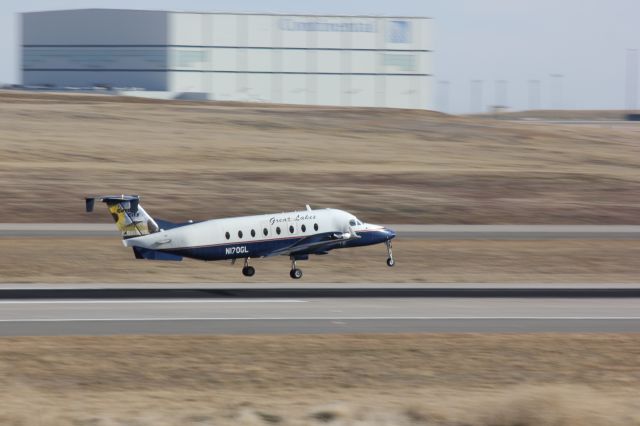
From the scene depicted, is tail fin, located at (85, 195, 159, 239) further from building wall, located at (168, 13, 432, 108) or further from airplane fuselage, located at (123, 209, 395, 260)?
Answer: building wall, located at (168, 13, 432, 108)

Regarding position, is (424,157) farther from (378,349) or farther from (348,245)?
(378,349)

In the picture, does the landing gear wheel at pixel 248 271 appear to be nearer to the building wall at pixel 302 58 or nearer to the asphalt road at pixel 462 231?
the asphalt road at pixel 462 231

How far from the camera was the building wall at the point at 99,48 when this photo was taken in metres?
108

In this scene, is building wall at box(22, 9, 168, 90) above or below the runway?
above

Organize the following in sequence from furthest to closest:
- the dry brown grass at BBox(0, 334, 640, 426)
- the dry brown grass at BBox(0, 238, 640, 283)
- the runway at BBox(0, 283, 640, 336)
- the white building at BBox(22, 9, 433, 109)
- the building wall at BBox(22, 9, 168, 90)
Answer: the white building at BBox(22, 9, 433, 109) < the building wall at BBox(22, 9, 168, 90) < the dry brown grass at BBox(0, 238, 640, 283) < the runway at BBox(0, 283, 640, 336) < the dry brown grass at BBox(0, 334, 640, 426)

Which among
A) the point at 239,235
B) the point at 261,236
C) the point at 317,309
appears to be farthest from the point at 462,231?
the point at 317,309

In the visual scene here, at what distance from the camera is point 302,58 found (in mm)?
112438

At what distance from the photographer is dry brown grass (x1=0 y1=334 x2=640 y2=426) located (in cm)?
1483

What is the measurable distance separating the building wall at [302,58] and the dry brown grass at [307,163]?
16209 millimetres

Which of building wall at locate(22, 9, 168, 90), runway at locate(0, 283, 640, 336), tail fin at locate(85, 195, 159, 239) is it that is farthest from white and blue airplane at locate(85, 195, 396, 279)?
building wall at locate(22, 9, 168, 90)

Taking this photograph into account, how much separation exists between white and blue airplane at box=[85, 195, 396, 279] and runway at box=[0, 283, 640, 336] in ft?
3.35

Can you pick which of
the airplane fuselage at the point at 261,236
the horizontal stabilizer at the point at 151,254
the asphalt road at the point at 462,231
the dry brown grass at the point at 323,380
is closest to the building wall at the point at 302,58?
the asphalt road at the point at 462,231

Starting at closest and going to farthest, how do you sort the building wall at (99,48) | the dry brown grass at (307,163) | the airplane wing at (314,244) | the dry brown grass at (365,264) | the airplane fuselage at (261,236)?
the airplane fuselage at (261,236) < the airplane wing at (314,244) < the dry brown grass at (365,264) < the dry brown grass at (307,163) < the building wall at (99,48)

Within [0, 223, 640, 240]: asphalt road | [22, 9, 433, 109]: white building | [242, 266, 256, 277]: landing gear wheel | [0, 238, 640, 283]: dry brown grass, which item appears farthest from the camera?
[22, 9, 433, 109]: white building
